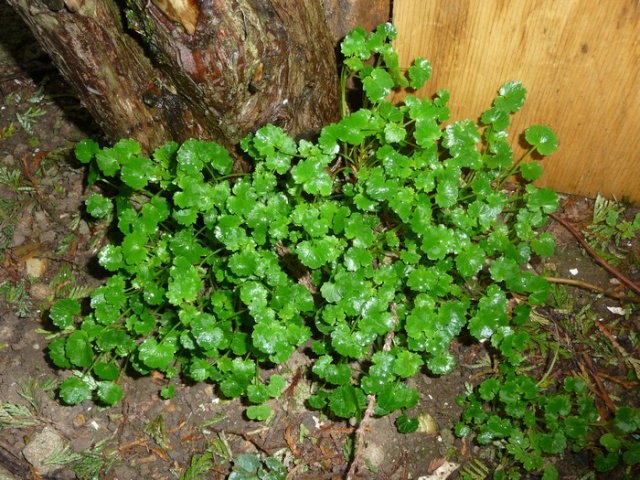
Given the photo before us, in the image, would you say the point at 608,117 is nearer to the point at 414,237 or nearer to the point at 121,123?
the point at 414,237

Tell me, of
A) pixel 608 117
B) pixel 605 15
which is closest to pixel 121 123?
pixel 605 15

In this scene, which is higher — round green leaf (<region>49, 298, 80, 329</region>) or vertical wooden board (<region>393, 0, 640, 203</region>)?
vertical wooden board (<region>393, 0, 640, 203</region>)

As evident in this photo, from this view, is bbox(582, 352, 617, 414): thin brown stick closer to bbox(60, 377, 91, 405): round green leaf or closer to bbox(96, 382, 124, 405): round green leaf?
bbox(96, 382, 124, 405): round green leaf

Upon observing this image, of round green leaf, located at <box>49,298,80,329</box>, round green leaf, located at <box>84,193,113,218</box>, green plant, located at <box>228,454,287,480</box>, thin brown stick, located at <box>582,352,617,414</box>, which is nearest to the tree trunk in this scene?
round green leaf, located at <box>84,193,113,218</box>

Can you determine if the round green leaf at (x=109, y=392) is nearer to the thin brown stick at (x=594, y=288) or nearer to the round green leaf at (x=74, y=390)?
the round green leaf at (x=74, y=390)

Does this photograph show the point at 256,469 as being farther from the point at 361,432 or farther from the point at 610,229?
the point at 610,229

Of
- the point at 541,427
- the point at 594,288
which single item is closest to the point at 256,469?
the point at 541,427
